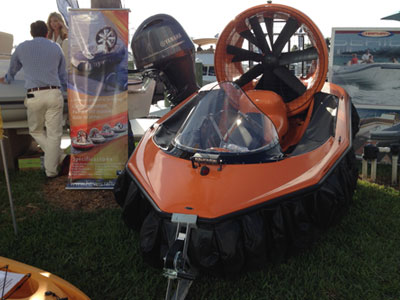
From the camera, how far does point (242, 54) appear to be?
3.45 metres

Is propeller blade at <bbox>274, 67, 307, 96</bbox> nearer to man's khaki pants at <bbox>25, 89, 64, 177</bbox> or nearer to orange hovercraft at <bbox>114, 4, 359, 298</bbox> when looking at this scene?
orange hovercraft at <bbox>114, 4, 359, 298</bbox>

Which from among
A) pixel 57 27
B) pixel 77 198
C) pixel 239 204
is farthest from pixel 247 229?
pixel 57 27

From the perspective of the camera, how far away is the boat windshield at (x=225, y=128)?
7.00 feet

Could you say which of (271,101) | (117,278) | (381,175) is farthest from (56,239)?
(381,175)

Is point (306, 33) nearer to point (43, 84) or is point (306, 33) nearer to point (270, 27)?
point (270, 27)

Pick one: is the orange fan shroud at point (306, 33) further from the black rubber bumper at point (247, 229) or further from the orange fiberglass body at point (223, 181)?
the black rubber bumper at point (247, 229)

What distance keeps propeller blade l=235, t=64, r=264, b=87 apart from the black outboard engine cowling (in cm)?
59

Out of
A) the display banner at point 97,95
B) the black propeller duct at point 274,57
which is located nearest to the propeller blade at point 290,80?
the black propeller duct at point 274,57

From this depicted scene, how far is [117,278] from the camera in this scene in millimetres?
1955

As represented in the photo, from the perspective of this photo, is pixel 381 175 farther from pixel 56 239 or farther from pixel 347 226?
pixel 56 239

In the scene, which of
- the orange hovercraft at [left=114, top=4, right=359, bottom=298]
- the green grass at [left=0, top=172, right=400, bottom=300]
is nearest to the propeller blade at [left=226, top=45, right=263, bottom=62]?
the orange hovercraft at [left=114, top=4, right=359, bottom=298]

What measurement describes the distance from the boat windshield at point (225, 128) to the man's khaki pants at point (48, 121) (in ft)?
5.91

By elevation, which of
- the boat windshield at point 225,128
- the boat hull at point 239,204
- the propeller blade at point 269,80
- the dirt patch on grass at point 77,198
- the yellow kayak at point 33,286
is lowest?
the dirt patch on grass at point 77,198

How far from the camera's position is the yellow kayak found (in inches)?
57.1
